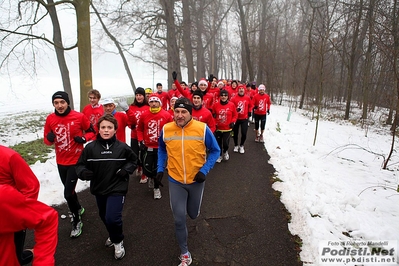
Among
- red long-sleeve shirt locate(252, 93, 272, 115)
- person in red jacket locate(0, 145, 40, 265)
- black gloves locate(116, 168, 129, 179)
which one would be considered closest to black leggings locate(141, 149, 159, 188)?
black gloves locate(116, 168, 129, 179)

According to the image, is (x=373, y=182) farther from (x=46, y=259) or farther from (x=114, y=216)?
(x=46, y=259)

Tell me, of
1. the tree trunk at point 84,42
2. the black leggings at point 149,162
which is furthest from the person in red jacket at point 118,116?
the tree trunk at point 84,42

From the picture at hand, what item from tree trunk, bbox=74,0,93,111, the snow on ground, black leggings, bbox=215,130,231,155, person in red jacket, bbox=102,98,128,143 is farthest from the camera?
tree trunk, bbox=74,0,93,111

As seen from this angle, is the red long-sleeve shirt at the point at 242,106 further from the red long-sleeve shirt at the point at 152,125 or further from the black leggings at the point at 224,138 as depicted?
the red long-sleeve shirt at the point at 152,125

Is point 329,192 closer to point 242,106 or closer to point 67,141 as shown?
point 242,106

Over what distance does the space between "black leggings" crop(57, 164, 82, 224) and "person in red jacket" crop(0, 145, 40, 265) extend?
5.86 ft

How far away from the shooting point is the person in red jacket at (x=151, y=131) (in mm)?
4574

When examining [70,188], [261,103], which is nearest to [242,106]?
[261,103]

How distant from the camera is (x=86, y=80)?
25.3 ft

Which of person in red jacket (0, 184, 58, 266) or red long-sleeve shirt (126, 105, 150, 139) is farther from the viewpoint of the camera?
red long-sleeve shirt (126, 105, 150, 139)

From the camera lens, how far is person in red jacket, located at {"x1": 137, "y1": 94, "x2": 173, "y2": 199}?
15.0 ft

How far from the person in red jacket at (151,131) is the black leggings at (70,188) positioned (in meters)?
1.44

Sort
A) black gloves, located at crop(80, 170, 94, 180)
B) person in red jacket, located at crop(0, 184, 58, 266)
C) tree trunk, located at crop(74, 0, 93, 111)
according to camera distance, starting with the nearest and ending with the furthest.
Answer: person in red jacket, located at crop(0, 184, 58, 266) < black gloves, located at crop(80, 170, 94, 180) < tree trunk, located at crop(74, 0, 93, 111)

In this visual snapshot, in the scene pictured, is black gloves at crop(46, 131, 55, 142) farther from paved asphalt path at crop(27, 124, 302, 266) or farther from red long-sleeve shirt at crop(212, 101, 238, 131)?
red long-sleeve shirt at crop(212, 101, 238, 131)
